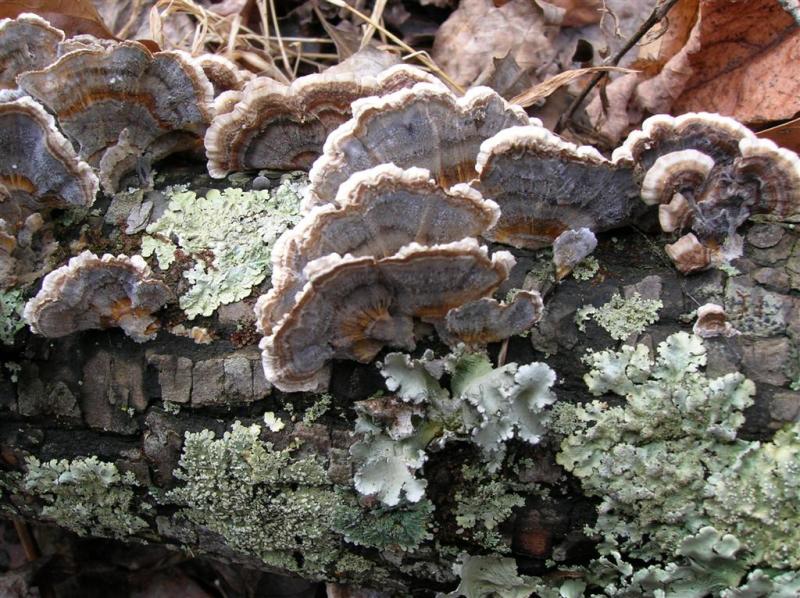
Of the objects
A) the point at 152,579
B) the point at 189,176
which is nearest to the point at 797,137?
the point at 189,176

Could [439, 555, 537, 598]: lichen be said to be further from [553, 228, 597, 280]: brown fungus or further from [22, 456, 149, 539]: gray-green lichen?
[22, 456, 149, 539]: gray-green lichen

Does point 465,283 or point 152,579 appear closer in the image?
point 465,283

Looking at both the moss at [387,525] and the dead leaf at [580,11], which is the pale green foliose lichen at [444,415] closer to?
the moss at [387,525]

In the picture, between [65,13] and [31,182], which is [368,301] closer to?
[31,182]

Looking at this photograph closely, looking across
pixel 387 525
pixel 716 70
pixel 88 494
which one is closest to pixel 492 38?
pixel 716 70

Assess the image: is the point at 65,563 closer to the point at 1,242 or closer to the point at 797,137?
the point at 1,242
